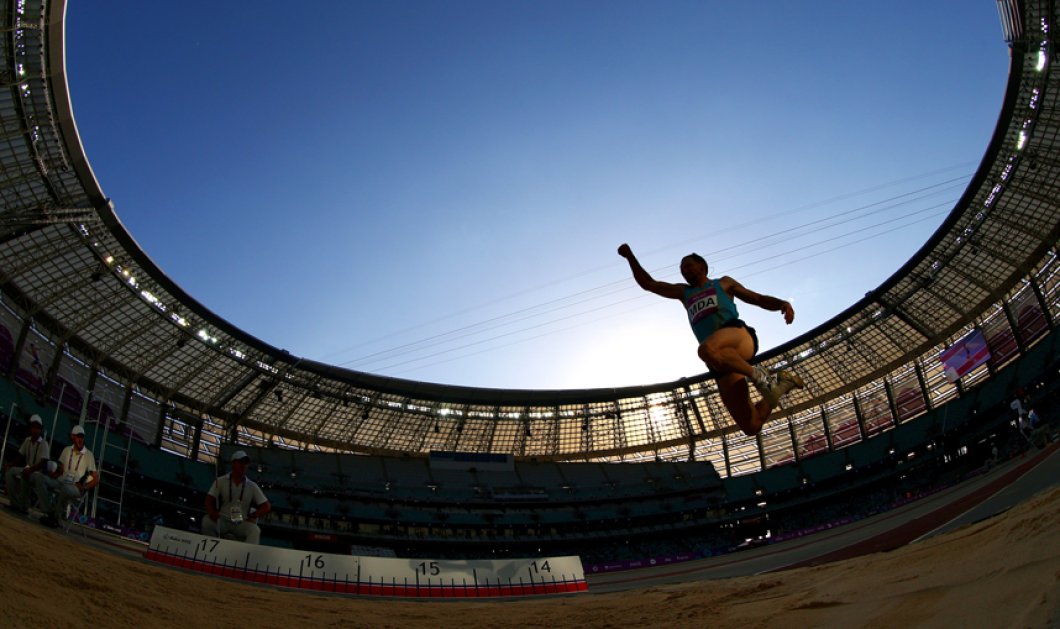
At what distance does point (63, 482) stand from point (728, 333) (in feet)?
30.4

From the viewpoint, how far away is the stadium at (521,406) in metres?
34.0

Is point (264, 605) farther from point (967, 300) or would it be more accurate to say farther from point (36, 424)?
point (967, 300)

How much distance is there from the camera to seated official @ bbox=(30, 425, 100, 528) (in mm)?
8977

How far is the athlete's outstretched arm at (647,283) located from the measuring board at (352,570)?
232 inches

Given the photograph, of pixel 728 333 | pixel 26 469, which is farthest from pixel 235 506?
pixel 728 333

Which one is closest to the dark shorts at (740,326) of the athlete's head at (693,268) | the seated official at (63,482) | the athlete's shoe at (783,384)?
the athlete's shoe at (783,384)

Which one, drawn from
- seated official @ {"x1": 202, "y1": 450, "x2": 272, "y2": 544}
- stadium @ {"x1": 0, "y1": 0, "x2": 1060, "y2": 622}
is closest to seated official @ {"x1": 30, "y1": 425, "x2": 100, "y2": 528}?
seated official @ {"x1": 202, "y1": 450, "x2": 272, "y2": 544}

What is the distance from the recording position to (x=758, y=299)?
7.10 meters

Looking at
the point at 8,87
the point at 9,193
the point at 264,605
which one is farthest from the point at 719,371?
the point at 9,193

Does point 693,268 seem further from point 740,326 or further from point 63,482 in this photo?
point 63,482

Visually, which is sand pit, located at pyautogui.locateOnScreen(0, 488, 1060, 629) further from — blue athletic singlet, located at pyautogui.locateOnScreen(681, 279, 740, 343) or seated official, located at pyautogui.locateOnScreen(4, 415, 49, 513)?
seated official, located at pyautogui.locateOnScreen(4, 415, 49, 513)

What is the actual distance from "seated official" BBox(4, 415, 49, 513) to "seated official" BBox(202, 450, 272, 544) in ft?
7.90

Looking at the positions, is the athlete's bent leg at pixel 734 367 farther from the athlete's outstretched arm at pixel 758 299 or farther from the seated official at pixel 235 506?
the seated official at pixel 235 506

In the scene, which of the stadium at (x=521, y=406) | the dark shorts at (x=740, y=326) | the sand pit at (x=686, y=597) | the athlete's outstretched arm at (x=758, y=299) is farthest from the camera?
the stadium at (x=521, y=406)
